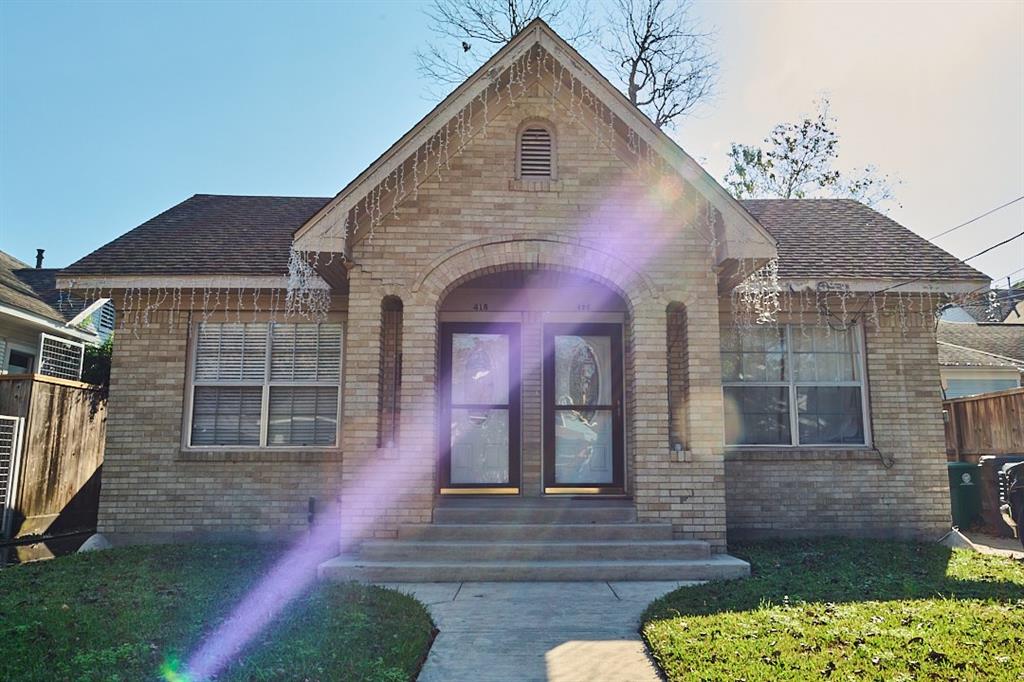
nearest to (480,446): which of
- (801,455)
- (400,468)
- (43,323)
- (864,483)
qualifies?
(400,468)

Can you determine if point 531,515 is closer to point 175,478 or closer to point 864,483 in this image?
point 864,483

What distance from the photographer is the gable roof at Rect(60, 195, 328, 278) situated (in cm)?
922

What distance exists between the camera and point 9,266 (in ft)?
53.8

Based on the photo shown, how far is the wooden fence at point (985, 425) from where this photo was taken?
11.5 m

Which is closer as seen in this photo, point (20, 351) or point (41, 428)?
point (41, 428)

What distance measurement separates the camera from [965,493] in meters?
11.2

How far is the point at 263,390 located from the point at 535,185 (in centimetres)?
454

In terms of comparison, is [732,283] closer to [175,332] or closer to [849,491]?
[849,491]

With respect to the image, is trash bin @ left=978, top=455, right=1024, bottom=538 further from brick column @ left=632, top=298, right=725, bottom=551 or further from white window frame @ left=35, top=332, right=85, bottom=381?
white window frame @ left=35, top=332, right=85, bottom=381

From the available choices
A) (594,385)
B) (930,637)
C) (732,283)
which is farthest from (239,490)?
(930,637)

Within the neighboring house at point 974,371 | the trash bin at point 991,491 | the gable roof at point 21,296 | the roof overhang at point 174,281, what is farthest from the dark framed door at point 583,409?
the neighboring house at point 974,371

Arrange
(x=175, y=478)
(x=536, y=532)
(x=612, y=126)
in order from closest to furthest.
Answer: (x=536, y=532)
(x=612, y=126)
(x=175, y=478)

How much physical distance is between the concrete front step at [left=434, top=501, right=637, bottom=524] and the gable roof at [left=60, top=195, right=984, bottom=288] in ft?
12.7

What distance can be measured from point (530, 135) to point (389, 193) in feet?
6.03
